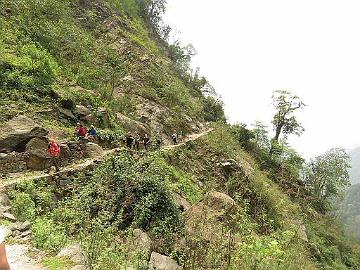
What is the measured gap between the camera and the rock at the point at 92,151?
50.5 feet

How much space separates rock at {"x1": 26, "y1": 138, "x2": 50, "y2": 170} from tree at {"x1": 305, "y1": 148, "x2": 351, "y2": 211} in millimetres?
34992

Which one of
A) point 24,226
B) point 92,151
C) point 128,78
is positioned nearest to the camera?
point 24,226

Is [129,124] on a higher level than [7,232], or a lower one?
higher

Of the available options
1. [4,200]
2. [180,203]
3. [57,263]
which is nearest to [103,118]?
[180,203]

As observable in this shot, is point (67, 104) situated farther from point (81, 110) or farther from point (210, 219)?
point (210, 219)

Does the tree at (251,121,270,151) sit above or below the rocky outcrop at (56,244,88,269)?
above

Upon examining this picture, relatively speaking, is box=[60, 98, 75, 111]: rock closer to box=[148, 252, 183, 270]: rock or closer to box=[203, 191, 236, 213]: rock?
box=[203, 191, 236, 213]: rock

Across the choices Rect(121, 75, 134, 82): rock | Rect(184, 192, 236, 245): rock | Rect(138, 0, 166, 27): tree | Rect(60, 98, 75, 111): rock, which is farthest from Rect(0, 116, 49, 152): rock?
Rect(138, 0, 166, 27): tree

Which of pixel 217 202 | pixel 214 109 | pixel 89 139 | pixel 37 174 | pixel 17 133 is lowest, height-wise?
pixel 37 174

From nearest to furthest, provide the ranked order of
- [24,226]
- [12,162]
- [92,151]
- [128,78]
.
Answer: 1. [24,226]
2. [12,162]
3. [92,151]
4. [128,78]

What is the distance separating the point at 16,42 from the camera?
2145 cm

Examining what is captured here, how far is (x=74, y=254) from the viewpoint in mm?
7047

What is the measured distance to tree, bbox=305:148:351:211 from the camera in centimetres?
4162

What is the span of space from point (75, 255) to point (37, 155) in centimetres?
757
